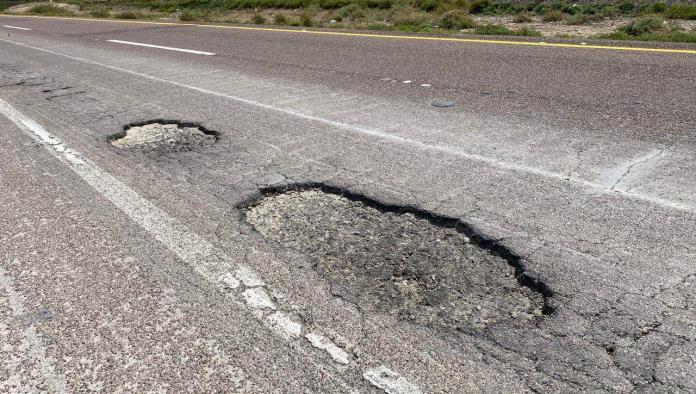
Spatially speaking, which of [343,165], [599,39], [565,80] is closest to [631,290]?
[343,165]

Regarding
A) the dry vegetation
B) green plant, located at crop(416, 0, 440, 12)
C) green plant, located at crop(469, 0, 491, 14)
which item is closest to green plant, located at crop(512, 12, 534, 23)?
the dry vegetation

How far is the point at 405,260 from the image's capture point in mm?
3256

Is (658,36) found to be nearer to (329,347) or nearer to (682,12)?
(682,12)

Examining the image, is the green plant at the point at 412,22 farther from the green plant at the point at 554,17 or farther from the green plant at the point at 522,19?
the green plant at the point at 554,17

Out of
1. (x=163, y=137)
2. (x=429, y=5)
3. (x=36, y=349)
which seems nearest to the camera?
(x=36, y=349)

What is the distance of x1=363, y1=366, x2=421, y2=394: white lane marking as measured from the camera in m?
2.28

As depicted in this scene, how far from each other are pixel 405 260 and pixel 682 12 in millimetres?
12547

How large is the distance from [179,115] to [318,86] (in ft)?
7.11

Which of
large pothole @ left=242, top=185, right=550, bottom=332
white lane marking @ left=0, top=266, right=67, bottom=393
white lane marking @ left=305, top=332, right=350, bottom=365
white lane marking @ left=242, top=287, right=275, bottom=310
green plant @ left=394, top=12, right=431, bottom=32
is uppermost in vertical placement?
green plant @ left=394, top=12, right=431, bottom=32

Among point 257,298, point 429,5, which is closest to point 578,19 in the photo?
point 429,5

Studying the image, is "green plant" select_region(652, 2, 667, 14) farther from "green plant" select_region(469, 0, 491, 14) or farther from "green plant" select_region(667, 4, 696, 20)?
"green plant" select_region(469, 0, 491, 14)

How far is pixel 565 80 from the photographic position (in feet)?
23.8

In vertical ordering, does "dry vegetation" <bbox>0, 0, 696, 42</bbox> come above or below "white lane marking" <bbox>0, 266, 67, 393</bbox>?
above

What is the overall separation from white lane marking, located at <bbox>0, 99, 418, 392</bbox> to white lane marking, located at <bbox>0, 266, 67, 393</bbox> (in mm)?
836
